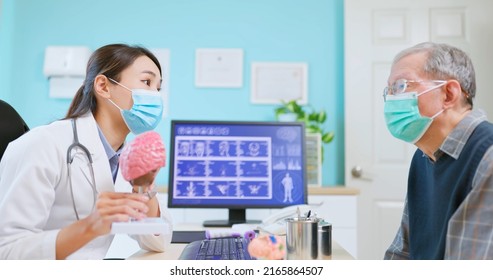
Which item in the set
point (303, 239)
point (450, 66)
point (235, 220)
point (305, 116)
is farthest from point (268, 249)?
point (305, 116)

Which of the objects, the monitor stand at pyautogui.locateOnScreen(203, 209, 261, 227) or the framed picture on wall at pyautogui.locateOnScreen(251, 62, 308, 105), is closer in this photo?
the monitor stand at pyautogui.locateOnScreen(203, 209, 261, 227)

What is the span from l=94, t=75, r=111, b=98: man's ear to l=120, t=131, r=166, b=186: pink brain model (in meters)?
0.23

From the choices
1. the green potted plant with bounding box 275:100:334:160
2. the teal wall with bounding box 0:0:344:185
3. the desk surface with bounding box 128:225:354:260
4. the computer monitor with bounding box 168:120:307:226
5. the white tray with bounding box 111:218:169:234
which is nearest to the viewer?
the white tray with bounding box 111:218:169:234

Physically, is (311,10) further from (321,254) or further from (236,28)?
(321,254)

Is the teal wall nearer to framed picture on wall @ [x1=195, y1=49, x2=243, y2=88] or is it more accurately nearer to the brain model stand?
framed picture on wall @ [x1=195, y1=49, x2=243, y2=88]

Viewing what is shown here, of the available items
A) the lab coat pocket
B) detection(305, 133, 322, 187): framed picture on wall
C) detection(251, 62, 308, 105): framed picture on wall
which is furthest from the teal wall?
the lab coat pocket

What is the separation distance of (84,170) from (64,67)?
1800 mm

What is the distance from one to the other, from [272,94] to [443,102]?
1.57 metres

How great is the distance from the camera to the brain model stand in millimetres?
456

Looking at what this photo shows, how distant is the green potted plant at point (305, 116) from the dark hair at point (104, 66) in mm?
1401

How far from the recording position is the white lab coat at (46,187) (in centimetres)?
54

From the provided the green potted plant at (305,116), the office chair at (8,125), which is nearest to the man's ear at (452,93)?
the office chair at (8,125)

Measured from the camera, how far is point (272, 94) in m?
2.24

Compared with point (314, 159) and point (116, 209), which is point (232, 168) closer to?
point (314, 159)
